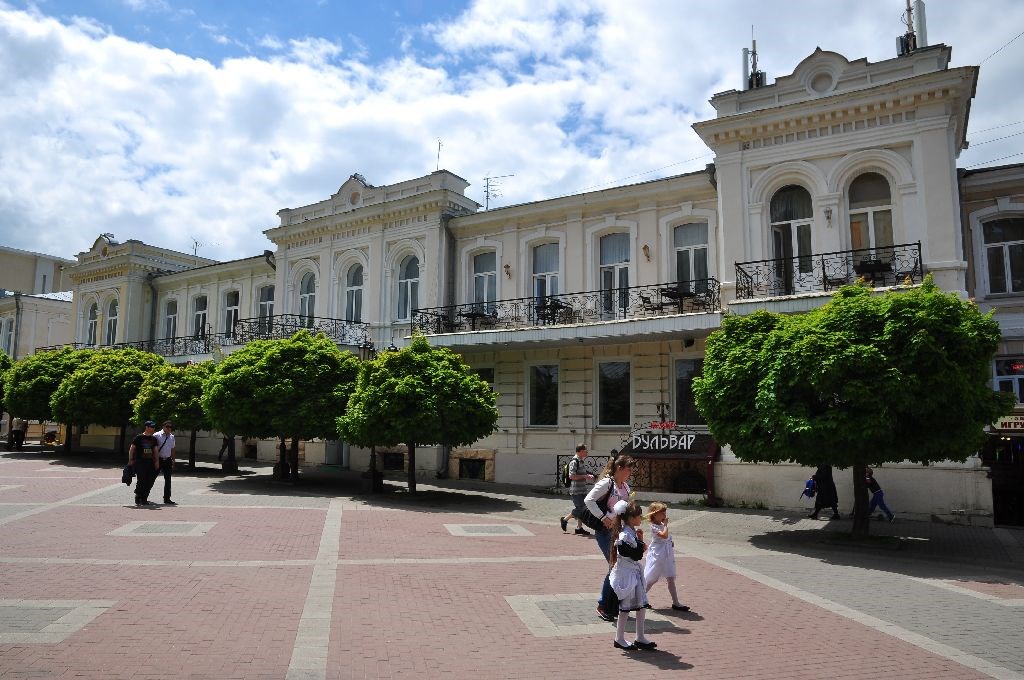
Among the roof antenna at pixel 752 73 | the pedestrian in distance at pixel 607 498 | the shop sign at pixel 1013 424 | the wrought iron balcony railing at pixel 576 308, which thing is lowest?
the pedestrian in distance at pixel 607 498

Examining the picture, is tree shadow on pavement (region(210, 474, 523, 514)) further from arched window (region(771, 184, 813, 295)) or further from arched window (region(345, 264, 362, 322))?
arched window (region(771, 184, 813, 295))

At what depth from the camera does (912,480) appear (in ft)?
50.7

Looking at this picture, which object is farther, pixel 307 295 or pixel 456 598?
pixel 307 295

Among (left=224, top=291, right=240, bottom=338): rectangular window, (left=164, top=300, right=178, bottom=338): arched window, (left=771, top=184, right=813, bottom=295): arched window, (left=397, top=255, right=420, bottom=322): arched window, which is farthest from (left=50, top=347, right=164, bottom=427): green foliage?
(left=771, top=184, right=813, bottom=295): arched window

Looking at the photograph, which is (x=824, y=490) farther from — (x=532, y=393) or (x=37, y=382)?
(x=37, y=382)

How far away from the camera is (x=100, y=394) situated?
25312 mm

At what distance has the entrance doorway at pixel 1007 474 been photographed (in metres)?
16.2

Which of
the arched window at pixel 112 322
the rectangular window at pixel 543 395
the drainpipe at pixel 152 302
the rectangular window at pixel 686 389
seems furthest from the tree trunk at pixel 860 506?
Answer: the arched window at pixel 112 322

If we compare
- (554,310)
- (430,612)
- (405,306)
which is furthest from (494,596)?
(405,306)

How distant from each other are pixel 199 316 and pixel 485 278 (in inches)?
664

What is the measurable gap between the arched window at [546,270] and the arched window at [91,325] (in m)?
25.6

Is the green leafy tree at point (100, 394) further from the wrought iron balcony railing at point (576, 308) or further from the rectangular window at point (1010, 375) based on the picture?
the rectangular window at point (1010, 375)

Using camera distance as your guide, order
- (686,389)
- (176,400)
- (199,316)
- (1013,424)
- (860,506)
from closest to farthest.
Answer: (860,506)
(1013,424)
(686,389)
(176,400)
(199,316)

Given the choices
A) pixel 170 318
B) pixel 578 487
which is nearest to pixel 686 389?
pixel 578 487
